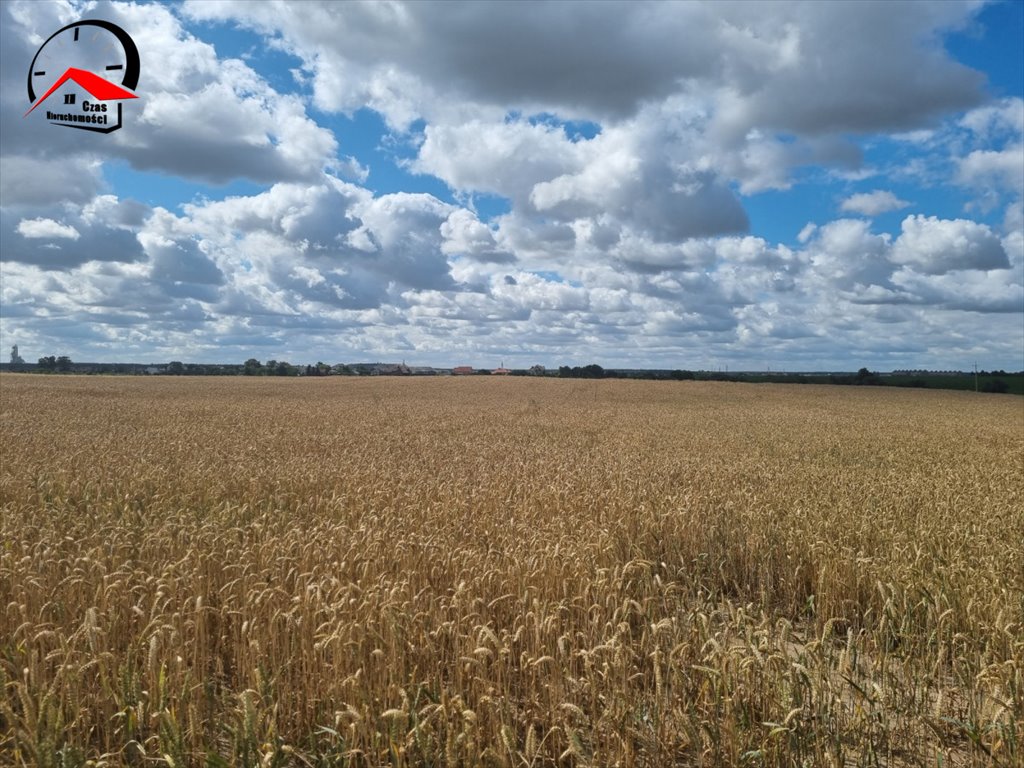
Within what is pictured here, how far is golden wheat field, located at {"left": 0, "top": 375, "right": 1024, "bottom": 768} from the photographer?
3.87 meters

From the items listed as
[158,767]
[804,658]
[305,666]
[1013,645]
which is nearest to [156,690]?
[158,767]

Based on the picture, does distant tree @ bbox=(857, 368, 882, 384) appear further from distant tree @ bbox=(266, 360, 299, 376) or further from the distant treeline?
distant tree @ bbox=(266, 360, 299, 376)

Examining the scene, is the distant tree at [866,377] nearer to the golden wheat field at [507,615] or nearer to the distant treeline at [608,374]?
the distant treeline at [608,374]

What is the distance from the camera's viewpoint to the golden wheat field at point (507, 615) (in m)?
3.87

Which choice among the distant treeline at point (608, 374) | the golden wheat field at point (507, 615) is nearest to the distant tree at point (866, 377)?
the distant treeline at point (608, 374)

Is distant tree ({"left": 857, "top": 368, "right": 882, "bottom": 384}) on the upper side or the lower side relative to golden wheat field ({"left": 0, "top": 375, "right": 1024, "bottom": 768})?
upper

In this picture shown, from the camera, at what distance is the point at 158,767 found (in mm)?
3867

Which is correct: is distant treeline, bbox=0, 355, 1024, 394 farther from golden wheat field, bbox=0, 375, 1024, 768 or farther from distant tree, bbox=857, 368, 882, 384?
golden wheat field, bbox=0, 375, 1024, 768

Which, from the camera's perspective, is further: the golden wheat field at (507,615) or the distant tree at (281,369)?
the distant tree at (281,369)

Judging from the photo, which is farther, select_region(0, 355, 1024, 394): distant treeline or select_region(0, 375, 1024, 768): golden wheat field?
select_region(0, 355, 1024, 394): distant treeline

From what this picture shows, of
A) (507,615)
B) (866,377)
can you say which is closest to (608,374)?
(866,377)

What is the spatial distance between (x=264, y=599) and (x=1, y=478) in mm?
8817

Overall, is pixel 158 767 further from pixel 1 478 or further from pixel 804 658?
pixel 1 478

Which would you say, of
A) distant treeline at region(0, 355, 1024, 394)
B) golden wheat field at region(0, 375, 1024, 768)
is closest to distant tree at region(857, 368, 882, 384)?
distant treeline at region(0, 355, 1024, 394)
